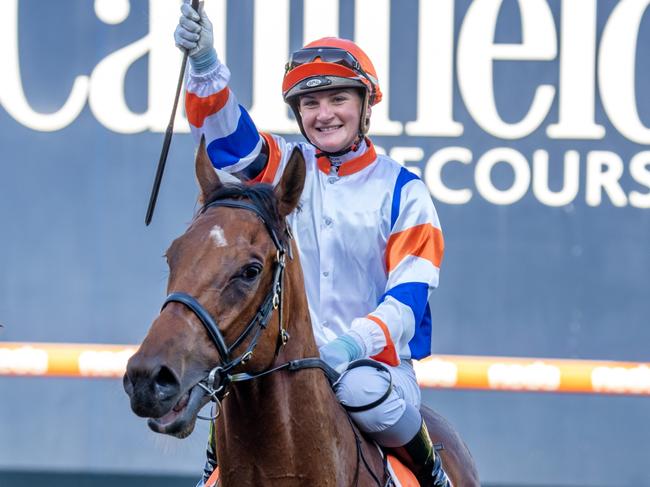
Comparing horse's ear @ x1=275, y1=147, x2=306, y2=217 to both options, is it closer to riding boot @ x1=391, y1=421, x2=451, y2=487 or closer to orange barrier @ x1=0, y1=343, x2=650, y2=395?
riding boot @ x1=391, y1=421, x2=451, y2=487

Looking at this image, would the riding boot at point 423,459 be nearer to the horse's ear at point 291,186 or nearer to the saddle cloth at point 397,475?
the saddle cloth at point 397,475

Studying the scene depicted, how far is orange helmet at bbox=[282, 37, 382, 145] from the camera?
307 cm

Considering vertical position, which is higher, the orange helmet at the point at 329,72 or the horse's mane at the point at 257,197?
the orange helmet at the point at 329,72

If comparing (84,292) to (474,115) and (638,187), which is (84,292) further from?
(638,187)

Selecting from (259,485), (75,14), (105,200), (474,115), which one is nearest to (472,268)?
(474,115)

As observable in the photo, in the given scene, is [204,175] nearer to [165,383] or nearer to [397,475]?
[165,383]

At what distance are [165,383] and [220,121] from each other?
1.03 metres

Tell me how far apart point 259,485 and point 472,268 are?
9.39 feet

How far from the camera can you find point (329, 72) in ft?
10.1

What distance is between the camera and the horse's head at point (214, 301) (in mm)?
2207

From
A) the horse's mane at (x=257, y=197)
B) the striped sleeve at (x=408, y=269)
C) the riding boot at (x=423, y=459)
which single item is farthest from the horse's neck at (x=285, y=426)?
the riding boot at (x=423, y=459)

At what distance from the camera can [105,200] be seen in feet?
17.3

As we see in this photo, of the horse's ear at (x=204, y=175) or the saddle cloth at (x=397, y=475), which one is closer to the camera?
the horse's ear at (x=204, y=175)

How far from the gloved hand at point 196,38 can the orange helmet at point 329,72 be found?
28 centimetres
